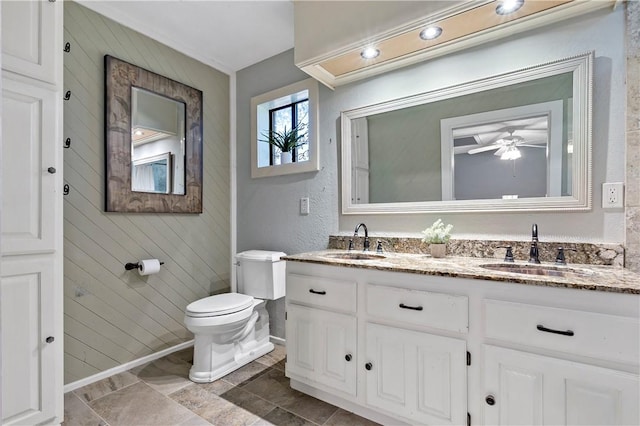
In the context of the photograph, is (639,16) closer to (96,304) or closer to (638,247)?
(638,247)

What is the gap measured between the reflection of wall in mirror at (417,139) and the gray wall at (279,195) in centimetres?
33

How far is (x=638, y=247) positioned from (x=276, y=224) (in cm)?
218

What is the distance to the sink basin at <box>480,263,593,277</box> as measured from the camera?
1476mm

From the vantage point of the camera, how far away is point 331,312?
6.08 ft

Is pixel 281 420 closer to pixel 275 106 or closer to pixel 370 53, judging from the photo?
pixel 370 53

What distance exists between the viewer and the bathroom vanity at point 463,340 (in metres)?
1.24

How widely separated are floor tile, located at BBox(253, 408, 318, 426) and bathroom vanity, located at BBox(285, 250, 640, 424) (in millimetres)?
192

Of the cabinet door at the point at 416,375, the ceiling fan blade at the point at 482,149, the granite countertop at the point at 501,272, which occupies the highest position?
the ceiling fan blade at the point at 482,149

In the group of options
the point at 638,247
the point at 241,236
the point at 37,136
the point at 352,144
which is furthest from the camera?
the point at 241,236

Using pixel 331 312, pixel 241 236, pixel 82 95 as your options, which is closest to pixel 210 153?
pixel 241 236

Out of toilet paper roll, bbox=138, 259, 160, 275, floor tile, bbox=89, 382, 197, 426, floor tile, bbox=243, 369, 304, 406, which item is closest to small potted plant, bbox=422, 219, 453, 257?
floor tile, bbox=243, 369, 304, 406

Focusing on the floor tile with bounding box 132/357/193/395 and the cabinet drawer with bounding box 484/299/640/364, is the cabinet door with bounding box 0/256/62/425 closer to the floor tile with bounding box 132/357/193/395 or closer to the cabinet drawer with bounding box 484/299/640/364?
the floor tile with bounding box 132/357/193/395

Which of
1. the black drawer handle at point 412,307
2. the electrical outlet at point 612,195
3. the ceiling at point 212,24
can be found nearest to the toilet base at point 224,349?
the black drawer handle at point 412,307

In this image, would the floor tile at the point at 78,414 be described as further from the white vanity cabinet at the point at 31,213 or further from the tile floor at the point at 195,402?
the white vanity cabinet at the point at 31,213
